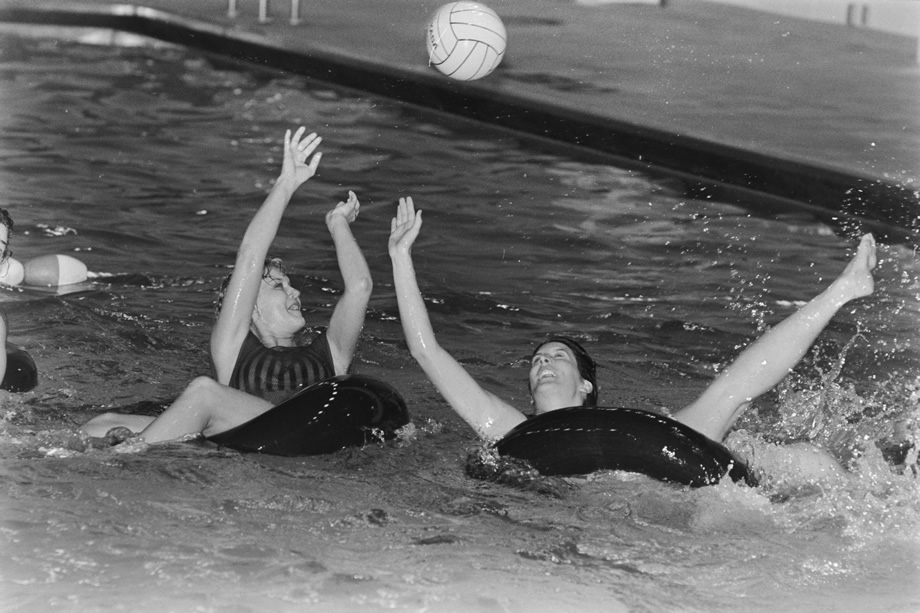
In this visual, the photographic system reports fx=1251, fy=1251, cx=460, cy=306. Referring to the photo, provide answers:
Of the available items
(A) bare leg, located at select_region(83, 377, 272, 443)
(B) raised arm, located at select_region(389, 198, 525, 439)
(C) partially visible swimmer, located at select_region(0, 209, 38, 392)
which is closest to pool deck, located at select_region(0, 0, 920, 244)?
(B) raised arm, located at select_region(389, 198, 525, 439)

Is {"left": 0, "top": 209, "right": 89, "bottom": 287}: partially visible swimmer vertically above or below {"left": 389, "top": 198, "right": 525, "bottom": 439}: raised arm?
below

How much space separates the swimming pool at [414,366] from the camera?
136 inches

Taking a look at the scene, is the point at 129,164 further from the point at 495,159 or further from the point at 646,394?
the point at 646,394

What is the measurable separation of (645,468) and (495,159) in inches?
234

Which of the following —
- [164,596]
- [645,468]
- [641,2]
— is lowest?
[164,596]

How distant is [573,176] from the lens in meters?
9.22

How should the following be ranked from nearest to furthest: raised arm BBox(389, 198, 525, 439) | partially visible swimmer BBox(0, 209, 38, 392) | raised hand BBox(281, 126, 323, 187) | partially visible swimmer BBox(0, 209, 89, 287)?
raised arm BBox(389, 198, 525, 439), raised hand BBox(281, 126, 323, 187), partially visible swimmer BBox(0, 209, 38, 392), partially visible swimmer BBox(0, 209, 89, 287)

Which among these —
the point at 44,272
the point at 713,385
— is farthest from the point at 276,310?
the point at 44,272

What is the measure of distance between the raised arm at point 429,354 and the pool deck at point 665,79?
470 cm

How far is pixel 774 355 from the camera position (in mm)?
4195

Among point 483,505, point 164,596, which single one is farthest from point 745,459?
point 164,596

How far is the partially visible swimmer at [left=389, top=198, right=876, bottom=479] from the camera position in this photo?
163 inches

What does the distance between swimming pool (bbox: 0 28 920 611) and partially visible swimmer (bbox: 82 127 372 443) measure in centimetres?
14

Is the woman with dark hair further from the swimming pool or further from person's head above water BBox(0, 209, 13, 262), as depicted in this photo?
the swimming pool
